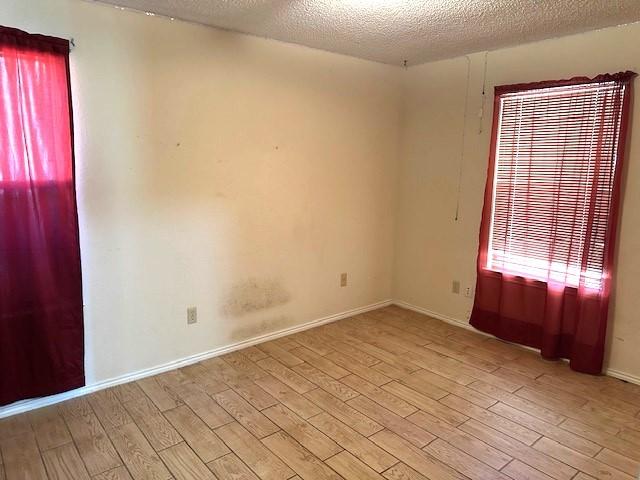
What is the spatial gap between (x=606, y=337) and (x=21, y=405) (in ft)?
12.0

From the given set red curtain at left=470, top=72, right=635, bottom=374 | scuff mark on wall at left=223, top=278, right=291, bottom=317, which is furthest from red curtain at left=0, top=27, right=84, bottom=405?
red curtain at left=470, top=72, right=635, bottom=374

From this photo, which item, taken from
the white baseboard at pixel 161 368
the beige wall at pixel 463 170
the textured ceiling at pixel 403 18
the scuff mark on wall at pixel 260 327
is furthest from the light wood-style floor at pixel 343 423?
the textured ceiling at pixel 403 18

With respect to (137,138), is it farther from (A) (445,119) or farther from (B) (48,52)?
(A) (445,119)

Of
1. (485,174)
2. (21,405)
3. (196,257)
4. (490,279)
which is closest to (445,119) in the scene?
(485,174)

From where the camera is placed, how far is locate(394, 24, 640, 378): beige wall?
2.85 m

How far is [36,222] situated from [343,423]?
1.98 meters

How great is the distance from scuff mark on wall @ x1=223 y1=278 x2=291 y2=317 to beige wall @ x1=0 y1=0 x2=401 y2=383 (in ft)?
0.04

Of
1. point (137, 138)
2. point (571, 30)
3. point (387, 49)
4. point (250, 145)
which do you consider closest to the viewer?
point (137, 138)

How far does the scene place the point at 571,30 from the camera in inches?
113

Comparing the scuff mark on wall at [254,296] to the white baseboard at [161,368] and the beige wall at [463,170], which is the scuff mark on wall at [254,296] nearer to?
the white baseboard at [161,368]

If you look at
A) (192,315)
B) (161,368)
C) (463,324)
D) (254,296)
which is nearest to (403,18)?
(254,296)

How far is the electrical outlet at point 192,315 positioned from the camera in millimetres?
3061

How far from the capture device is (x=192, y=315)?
3078 millimetres

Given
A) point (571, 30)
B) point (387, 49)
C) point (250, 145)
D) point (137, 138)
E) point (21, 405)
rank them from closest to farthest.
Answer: point (21, 405)
point (137, 138)
point (571, 30)
point (250, 145)
point (387, 49)
